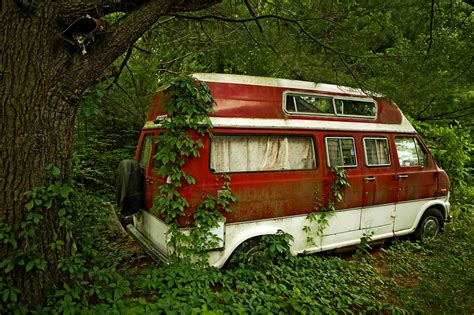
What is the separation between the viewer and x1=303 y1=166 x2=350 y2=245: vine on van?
14.9 feet

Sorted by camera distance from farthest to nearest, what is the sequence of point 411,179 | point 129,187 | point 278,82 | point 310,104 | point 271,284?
point 411,179, point 310,104, point 278,82, point 129,187, point 271,284

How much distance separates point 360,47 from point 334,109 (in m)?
1.10

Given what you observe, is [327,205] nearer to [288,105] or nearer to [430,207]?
[288,105]

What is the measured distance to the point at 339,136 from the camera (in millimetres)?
4836

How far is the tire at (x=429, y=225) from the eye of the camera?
6.03 m

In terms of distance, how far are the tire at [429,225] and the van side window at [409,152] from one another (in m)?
1.08

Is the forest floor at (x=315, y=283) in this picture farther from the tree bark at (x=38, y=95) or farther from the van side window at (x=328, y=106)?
the van side window at (x=328, y=106)

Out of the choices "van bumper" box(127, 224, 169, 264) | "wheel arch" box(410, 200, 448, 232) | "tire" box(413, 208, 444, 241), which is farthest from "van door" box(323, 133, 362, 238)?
"van bumper" box(127, 224, 169, 264)

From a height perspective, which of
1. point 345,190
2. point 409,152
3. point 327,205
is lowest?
point 327,205

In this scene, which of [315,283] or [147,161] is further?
[147,161]

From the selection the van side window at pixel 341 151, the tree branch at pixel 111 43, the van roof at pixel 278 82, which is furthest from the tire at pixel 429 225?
the tree branch at pixel 111 43

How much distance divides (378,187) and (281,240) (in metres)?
2.22

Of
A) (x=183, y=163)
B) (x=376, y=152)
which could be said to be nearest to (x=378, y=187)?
(x=376, y=152)

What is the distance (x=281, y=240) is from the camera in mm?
4090
